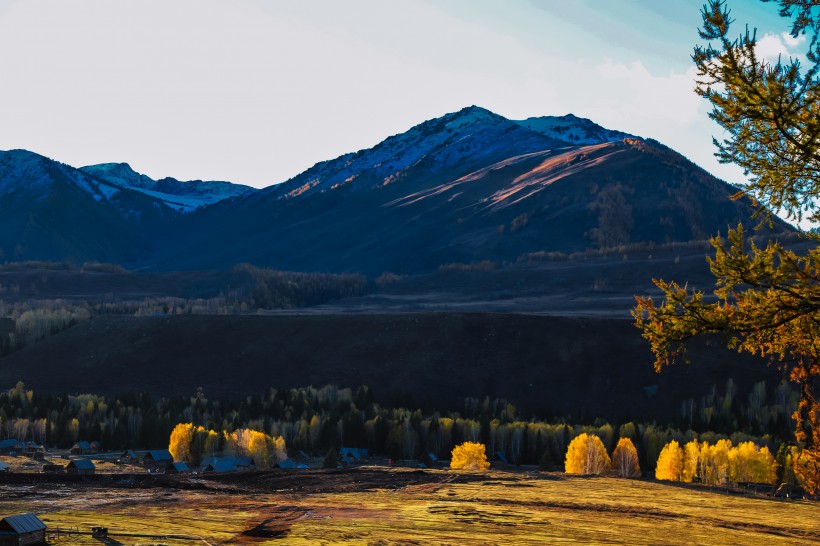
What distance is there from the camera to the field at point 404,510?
179 feet

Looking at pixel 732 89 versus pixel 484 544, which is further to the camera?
pixel 484 544

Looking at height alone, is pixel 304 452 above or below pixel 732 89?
below

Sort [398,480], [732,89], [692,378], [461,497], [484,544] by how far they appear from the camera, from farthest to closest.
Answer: [692,378] < [398,480] < [461,497] < [484,544] < [732,89]

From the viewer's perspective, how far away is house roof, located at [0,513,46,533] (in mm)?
52781

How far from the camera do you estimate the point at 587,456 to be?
119 metres

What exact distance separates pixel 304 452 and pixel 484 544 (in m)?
87.4

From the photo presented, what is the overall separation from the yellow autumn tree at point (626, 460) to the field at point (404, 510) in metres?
28.4

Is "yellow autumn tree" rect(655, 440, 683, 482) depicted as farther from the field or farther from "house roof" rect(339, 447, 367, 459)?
→ "house roof" rect(339, 447, 367, 459)

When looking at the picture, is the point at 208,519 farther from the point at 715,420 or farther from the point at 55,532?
the point at 715,420

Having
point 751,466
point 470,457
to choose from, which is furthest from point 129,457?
point 751,466

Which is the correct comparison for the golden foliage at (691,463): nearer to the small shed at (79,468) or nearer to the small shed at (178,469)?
the small shed at (178,469)

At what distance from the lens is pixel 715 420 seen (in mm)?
148250

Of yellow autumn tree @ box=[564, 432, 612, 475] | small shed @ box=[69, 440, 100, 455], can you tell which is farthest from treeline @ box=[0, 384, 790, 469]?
yellow autumn tree @ box=[564, 432, 612, 475]

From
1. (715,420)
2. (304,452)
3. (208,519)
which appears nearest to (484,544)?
(208,519)
